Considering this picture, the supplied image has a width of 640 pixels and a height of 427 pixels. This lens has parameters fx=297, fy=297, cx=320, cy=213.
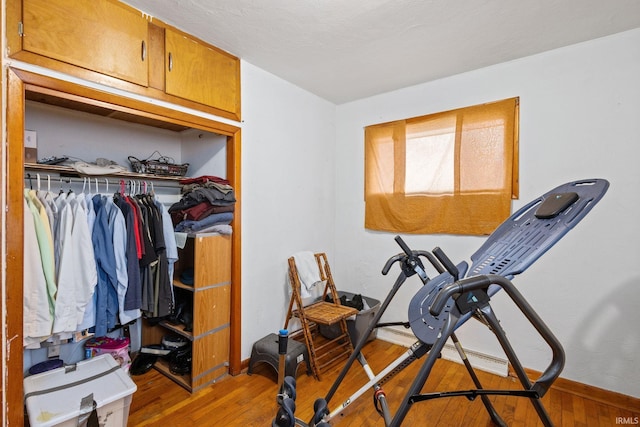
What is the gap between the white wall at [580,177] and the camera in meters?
1.98

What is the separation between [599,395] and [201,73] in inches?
141

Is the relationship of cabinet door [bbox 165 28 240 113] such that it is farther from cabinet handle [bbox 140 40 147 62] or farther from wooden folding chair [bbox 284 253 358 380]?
wooden folding chair [bbox 284 253 358 380]

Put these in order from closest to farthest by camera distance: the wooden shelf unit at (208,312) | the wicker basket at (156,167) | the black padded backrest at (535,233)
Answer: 1. the black padded backrest at (535,233)
2. the wooden shelf unit at (208,312)
3. the wicker basket at (156,167)

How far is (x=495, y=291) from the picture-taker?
113 cm

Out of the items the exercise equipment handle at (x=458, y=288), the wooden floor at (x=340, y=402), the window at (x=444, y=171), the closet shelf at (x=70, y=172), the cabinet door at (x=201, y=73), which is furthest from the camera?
the window at (x=444, y=171)

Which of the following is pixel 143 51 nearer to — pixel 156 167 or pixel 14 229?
pixel 156 167

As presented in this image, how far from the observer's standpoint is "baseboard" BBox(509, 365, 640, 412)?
1.96 meters

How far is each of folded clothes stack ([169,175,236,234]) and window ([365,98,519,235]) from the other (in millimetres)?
1517

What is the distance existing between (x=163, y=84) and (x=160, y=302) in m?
1.45

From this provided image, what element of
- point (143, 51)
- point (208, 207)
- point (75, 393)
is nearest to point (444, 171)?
point (208, 207)

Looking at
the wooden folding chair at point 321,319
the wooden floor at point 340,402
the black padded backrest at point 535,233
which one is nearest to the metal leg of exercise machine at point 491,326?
the black padded backrest at point 535,233

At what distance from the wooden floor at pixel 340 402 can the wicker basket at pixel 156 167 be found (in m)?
1.60

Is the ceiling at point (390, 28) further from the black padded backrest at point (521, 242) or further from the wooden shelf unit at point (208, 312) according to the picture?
the wooden shelf unit at point (208, 312)

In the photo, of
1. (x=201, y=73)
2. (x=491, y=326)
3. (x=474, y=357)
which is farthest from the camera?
(x=474, y=357)
